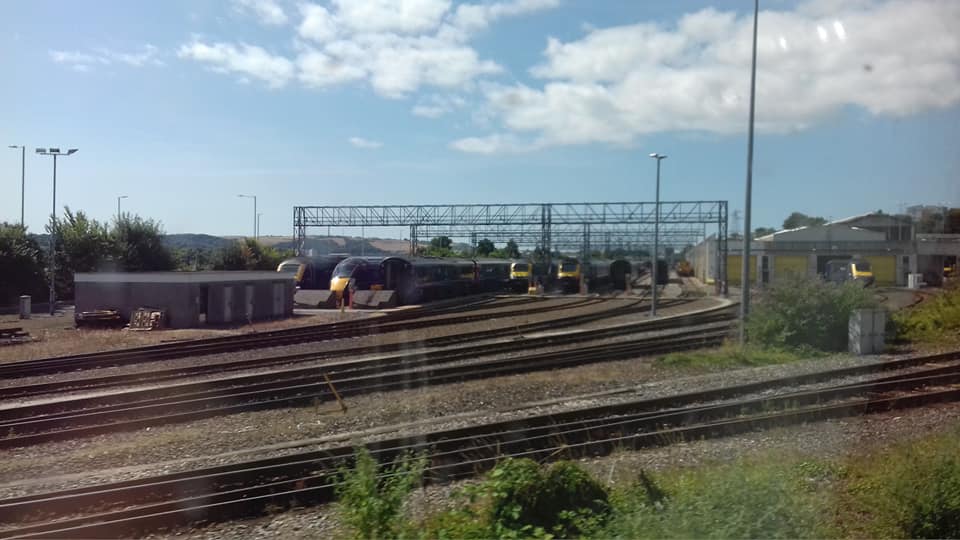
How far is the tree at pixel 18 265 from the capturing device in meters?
46.3

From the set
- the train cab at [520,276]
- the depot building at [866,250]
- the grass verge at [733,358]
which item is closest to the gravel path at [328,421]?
the grass verge at [733,358]

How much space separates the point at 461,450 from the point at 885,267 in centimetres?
5333

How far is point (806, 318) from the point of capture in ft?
67.2

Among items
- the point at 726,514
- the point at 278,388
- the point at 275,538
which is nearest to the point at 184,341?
the point at 278,388

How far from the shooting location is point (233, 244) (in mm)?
61281

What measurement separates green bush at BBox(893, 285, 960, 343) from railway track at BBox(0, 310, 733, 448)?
7.30 m

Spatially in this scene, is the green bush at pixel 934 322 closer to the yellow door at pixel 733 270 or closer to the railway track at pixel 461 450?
the railway track at pixel 461 450

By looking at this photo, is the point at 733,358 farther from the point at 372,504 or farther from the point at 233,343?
the point at 372,504

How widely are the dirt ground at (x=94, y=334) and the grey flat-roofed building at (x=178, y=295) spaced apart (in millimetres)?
1111

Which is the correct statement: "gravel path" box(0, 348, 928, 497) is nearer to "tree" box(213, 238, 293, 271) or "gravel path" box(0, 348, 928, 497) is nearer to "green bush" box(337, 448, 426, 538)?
"green bush" box(337, 448, 426, 538)

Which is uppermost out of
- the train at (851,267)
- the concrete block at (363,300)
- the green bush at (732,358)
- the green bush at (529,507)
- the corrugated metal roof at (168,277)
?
the train at (851,267)

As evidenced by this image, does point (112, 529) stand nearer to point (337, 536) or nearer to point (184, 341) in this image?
point (337, 536)

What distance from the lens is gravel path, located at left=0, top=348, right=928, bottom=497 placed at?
34.1 feet

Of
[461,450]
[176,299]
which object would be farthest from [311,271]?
[461,450]
